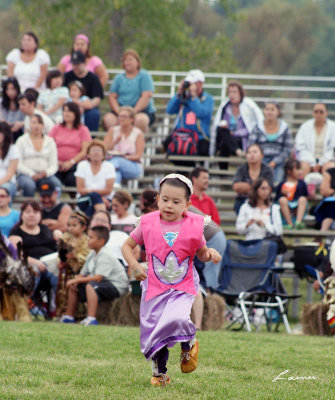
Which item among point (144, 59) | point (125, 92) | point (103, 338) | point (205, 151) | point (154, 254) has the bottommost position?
point (103, 338)

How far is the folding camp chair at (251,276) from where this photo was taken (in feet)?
35.4

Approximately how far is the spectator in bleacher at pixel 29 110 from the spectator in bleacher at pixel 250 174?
3.29 meters

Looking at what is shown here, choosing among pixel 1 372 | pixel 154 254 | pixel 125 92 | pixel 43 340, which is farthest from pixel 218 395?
pixel 125 92

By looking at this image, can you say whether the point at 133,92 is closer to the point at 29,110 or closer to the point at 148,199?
the point at 29,110

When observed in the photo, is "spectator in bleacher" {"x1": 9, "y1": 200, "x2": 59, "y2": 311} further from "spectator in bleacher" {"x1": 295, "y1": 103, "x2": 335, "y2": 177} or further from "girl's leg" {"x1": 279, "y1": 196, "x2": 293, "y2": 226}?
"spectator in bleacher" {"x1": 295, "y1": 103, "x2": 335, "y2": 177}

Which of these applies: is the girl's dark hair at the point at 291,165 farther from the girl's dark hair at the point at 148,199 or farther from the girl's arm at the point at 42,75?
the girl's arm at the point at 42,75

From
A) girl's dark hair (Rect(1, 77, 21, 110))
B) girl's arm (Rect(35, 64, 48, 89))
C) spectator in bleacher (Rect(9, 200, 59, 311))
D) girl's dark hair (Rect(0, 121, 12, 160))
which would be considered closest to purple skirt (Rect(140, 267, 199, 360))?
spectator in bleacher (Rect(9, 200, 59, 311))

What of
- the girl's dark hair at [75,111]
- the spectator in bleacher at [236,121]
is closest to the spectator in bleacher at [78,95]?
the girl's dark hair at [75,111]

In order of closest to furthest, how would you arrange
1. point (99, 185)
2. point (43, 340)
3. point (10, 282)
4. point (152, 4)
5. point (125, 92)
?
1. point (43, 340)
2. point (10, 282)
3. point (99, 185)
4. point (125, 92)
5. point (152, 4)

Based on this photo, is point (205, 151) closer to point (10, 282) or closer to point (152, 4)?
point (10, 282)

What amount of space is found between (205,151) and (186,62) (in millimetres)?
15250

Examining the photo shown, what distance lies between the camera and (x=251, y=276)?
36.4 feet

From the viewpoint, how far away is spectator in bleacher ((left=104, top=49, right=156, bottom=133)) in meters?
15.0

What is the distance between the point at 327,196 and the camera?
12.7 meters
